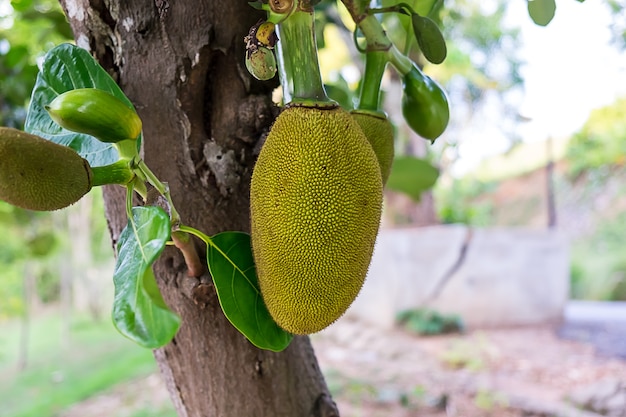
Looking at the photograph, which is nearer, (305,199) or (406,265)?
(305,199)

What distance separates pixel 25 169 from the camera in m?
0.35

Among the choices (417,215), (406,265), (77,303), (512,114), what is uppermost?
(512,114)

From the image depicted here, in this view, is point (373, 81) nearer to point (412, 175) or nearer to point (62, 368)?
point (412, 175)

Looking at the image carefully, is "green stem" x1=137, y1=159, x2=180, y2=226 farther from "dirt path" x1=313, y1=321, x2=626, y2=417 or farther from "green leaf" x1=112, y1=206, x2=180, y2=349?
"dirt path" x1=313, y1=321, x2=626, y2=417

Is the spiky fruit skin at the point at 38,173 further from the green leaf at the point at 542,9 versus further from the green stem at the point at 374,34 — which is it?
the green leaf at the point at 542,9

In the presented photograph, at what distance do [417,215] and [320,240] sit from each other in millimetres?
4126

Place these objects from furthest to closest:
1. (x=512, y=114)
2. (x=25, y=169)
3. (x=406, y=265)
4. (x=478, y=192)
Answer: (x=478, y=192), (x=512, y=114), (x=406, y=265), (x=25, y=169)

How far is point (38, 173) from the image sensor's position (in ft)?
1.15

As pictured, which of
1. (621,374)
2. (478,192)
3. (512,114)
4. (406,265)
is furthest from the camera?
(478,192)

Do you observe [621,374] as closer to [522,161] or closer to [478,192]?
[478,192]

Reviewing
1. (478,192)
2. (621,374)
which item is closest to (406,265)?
(621,374)

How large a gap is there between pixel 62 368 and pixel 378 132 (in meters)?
3.91

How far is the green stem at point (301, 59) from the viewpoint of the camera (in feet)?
1.49

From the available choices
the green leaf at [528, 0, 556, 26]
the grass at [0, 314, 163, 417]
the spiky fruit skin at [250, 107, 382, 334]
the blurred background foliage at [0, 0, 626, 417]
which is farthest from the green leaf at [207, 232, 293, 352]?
the grass at [0, 314, 163, 417]
